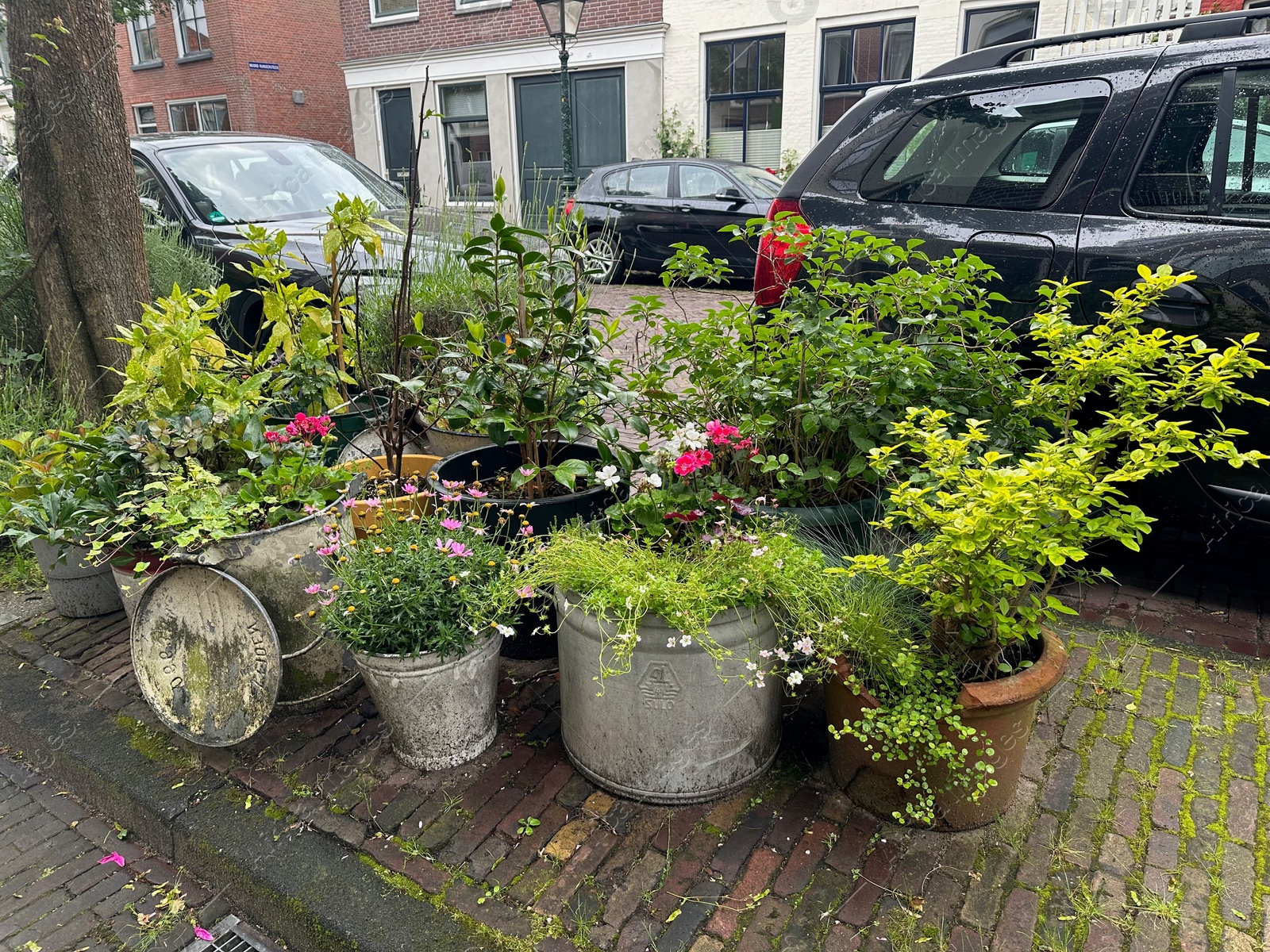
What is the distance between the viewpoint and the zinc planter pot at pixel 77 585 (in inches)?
138

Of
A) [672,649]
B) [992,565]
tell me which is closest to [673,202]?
[672,649]

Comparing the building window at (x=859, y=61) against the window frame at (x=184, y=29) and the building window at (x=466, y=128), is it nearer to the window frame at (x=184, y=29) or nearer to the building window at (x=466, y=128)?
the building window at (x=466, y=128)

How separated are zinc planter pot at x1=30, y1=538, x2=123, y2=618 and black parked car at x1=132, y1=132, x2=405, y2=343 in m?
2.30

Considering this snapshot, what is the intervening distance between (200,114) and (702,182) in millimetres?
16985

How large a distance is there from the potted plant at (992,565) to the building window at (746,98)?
46.9 ft

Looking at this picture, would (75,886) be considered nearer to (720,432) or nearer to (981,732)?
(720,432)

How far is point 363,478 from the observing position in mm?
3248

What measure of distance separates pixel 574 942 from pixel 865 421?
1833 mm

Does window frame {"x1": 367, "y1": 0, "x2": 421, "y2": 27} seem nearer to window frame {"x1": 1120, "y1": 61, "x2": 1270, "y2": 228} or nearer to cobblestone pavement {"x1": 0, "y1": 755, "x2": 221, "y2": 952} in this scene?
window frame {"x1": 1120, "y1": 61, "x2": 1270, "y2": 228}

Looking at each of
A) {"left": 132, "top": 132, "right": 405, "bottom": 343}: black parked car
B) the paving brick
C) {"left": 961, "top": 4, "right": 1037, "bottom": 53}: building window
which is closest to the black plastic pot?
the paving brick

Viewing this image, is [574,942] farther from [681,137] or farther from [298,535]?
[681,137]

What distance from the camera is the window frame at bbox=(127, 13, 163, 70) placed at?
70.9ft

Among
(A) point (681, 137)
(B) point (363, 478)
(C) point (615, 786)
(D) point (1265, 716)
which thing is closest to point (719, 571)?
(C) point (615, 786)

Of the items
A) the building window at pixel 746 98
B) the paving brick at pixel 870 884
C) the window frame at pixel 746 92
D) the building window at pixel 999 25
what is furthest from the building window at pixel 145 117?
the paving brick at pixel 870 884
